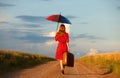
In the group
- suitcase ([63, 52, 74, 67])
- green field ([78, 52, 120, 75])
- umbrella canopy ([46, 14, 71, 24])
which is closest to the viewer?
suitcase ([63, 52, 74, 67])

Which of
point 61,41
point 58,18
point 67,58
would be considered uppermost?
point 58,18

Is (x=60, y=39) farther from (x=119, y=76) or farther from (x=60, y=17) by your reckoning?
(x=119, y=76)

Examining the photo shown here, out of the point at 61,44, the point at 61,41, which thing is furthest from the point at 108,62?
the point at 61,41

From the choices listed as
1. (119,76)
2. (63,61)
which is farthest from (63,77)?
(119,76)

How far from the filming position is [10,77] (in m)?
19.6

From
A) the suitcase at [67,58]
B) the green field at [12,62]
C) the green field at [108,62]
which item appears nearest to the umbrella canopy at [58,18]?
the suitcase at [67,58]

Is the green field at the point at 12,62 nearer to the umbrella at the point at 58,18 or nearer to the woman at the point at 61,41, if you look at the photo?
the woman at the point at 61,41

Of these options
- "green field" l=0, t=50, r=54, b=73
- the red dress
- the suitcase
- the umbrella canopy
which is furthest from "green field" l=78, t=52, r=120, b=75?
the umbrella canopy

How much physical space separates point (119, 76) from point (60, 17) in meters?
6.01

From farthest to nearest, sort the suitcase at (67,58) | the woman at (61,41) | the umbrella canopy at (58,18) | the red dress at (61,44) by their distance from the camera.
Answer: the umbrella canopy at (58,18)
the suitcase at (67,58)
the red dress at (61,44)
the woman at (61,41)

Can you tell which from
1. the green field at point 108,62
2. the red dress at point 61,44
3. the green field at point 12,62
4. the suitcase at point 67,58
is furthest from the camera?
the green field at point 108,62

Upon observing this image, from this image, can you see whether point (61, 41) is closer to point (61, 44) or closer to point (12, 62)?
point (61, 44)

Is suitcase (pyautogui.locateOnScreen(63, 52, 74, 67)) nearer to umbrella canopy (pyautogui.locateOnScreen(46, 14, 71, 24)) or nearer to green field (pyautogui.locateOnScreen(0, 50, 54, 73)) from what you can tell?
umbrella canopy (pyautogui.locateOnScreen(46, 14, 71, 24))

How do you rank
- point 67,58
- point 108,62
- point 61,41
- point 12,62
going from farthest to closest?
point 108,62, point 12,62, point 61,41, point 67,58
